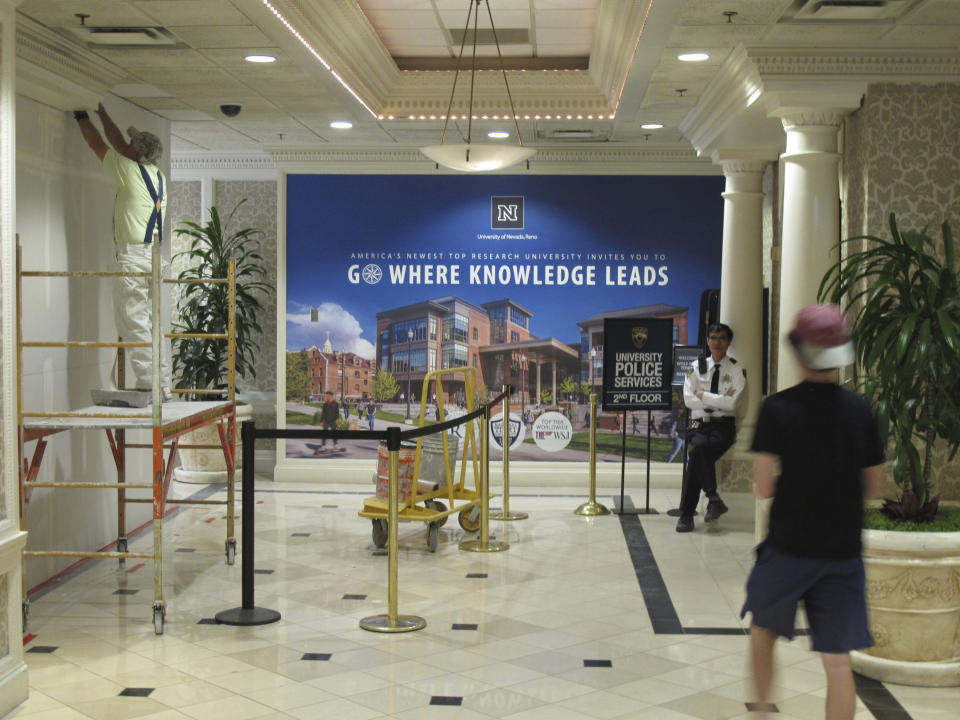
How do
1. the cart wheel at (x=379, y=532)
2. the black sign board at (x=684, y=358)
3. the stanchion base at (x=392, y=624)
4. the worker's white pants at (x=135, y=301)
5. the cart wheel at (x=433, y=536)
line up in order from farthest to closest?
1. the black sign board at (x=684, y=358)
2. the cart wheel at (x=379, y=532)
3. the cart wheel at (x=433, y=536)
4. the worker's white pants at (x=135, y=301)
5. the stanchion base at (x=392, y=624)

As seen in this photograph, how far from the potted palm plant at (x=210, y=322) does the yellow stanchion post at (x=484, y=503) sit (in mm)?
3712

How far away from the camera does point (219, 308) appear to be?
34.5ft

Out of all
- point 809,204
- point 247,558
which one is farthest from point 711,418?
point 247,558

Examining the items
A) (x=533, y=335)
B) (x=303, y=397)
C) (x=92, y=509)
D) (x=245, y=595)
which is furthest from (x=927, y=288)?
(x=303, y=397)

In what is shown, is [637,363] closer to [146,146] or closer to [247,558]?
[247,558]

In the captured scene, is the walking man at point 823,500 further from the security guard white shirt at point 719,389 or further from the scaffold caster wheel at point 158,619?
the security guard white shirt at point 719,389

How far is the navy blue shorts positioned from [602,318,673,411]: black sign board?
536 cm

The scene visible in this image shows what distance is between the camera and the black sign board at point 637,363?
8789mm

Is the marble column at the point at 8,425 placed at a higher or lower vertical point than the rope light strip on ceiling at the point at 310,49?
lower

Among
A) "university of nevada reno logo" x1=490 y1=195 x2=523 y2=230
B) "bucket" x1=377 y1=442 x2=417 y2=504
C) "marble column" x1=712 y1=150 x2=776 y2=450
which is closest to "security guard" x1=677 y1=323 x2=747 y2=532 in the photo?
"marble column" x1=712 y1=150 x2=776 y2=450

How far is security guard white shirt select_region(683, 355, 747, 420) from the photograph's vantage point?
8234 millimetres

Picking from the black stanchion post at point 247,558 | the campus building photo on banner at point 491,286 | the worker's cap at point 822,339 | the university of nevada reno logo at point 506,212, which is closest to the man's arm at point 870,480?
the worker's cap at point 822,339

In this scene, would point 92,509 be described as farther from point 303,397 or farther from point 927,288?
point 927,288

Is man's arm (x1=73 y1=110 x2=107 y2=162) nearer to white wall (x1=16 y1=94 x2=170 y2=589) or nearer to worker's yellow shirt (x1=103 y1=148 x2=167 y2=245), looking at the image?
worker's yellow shirt (x1=103 y1=148 x2=167 y2=245)
